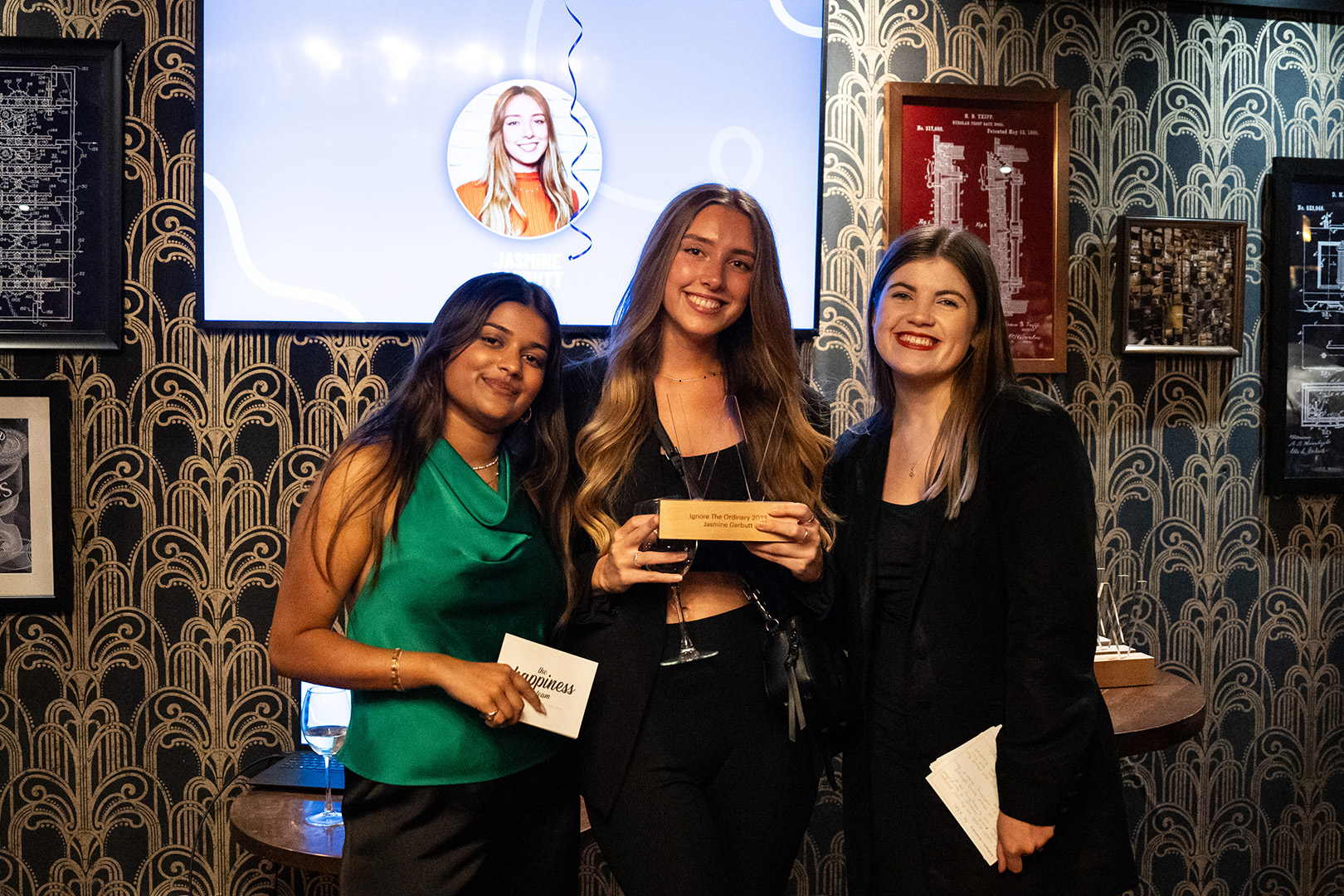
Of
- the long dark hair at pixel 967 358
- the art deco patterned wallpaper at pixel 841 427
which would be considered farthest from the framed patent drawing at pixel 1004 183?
the long dark hair at pixel 967 358

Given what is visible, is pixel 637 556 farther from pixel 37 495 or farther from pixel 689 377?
pixel 37 495

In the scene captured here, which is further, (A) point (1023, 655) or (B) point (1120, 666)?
(B) point (1120, 666)

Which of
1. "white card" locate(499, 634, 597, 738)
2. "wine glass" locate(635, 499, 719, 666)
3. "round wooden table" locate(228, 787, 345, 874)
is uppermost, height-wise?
"wine glass" locate(635, 499, 719, 666)

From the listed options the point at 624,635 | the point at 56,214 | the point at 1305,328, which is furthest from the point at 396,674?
the point at 1305,328

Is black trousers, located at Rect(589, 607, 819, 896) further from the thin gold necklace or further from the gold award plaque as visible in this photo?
the thin gold necklace

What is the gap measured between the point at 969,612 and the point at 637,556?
57cm

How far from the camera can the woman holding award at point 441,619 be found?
145 cm

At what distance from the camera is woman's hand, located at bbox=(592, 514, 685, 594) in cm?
146

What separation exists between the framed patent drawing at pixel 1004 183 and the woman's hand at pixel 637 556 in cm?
164

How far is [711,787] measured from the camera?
1.52 m

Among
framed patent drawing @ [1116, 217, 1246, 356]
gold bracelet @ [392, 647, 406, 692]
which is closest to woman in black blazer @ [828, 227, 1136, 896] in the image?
gold bracelet @ [392, 647, 406, 692]

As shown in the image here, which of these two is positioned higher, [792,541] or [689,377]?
[689,377]

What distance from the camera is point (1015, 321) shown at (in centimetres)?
277

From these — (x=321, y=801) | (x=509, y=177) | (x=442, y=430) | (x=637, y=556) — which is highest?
(x=509, y=177)
